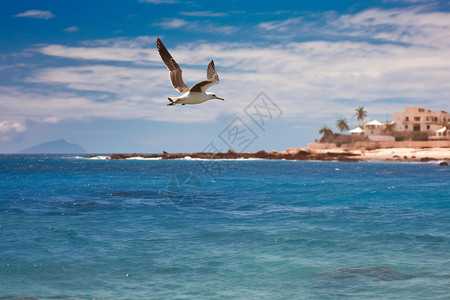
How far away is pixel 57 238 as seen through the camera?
15484 millimetres

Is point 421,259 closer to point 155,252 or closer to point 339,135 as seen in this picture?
point 155,252

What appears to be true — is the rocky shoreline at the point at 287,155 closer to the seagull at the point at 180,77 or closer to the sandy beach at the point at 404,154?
the sandy beach at the point at 404,154

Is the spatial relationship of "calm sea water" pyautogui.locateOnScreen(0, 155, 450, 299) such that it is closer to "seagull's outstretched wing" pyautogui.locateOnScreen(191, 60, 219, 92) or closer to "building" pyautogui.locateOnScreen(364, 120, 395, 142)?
"seagull's outstretched wing" pyautogui.locateOnScreen(191, 60, 219, 92)

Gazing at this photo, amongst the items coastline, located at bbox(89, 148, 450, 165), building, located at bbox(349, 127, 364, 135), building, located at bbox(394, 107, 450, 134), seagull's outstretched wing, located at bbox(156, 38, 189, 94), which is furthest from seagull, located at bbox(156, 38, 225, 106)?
building, located at bbox(394, 107, 450, 134)

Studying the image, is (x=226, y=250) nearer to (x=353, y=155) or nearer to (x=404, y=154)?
(x=404, y=154)

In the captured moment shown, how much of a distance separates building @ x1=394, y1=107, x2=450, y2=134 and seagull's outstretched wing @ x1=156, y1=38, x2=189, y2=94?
10432 centimetres

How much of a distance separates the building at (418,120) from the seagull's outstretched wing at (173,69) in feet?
342

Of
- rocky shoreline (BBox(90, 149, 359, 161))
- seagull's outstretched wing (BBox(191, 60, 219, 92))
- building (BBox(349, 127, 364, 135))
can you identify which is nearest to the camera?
seagull's outstretched wing (BBox(191, 60, 219, 92))

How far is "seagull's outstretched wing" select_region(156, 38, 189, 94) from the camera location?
11.6 metres

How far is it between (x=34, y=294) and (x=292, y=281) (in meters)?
6.31

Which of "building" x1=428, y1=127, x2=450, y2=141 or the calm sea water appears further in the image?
"building" x1=428, y1=127, x2=450, y2=141

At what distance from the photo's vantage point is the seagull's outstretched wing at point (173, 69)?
11.6 metres

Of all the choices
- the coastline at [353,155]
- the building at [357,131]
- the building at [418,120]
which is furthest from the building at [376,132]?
the coastline at [353,155]

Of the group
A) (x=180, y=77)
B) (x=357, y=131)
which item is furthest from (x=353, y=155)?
(x=180, y=77)
